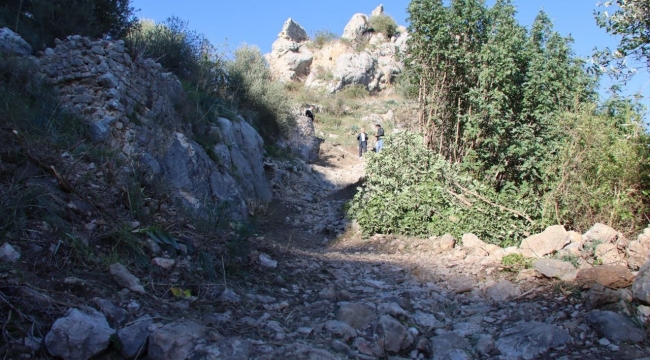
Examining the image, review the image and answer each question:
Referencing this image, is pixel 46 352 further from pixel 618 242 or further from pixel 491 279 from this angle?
pixel 618 242

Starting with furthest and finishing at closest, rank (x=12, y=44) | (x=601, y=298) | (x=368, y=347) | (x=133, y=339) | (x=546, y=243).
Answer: (x=12, y=44)
(x=546, y=243)
(x=601, y=298)
(x=368, y=347)
(x=133, y=339)

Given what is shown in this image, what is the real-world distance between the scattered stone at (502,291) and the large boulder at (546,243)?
945 millimetres

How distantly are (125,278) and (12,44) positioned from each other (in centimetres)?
420

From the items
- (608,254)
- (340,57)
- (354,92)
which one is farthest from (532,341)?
(340,57)

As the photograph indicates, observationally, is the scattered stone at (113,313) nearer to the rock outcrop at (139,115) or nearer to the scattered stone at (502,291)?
the rock outcrop at (139,115)

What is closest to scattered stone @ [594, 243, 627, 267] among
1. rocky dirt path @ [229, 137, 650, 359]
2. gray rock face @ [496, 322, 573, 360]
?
rocky dirt path @ [229, 137, 650, 359]

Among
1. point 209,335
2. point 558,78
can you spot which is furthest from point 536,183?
point 209,335

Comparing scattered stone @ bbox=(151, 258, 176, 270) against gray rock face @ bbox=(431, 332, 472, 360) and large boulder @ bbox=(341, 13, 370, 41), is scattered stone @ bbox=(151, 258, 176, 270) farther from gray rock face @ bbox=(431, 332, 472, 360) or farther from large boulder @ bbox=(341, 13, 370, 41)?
large boulder @ bbox=(341, 13, 370, 41)

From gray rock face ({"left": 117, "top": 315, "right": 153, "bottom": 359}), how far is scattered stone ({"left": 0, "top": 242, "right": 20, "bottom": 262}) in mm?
827

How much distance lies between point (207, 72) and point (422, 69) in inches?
214

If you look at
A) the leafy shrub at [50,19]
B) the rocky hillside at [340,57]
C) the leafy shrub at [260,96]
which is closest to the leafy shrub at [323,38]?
the rocky hillside at [340,57]

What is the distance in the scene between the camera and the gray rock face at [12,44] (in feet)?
17.6

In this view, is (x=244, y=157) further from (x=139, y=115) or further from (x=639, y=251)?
(x=639, y=251)

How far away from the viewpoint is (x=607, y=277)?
351 cm
